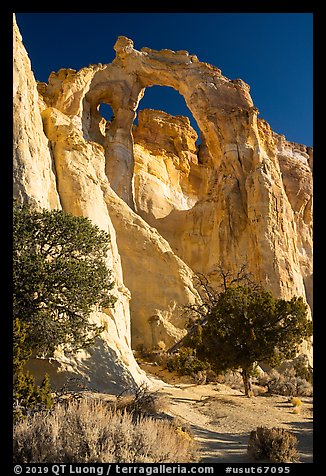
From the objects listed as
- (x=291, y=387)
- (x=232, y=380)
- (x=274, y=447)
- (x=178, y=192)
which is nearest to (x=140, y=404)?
(x=274, y=447)

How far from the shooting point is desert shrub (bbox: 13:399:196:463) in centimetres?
546

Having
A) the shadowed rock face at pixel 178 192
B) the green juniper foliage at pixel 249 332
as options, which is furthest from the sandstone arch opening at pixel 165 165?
the green juniper foliage at pixel 249 332

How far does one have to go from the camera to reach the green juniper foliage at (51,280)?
9477 millimetres

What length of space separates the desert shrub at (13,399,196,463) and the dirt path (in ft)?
4.16

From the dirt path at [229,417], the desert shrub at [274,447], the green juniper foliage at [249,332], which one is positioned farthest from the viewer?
the green juniper foliage at [249,332]

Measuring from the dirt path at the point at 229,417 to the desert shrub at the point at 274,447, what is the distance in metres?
0.22

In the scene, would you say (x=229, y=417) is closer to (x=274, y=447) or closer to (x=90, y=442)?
(x=274, y=447)

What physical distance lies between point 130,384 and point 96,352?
53.5 inches

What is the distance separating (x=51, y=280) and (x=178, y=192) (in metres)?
36.0

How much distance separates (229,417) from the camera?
11719 mm

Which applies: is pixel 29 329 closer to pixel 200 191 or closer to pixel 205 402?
pixel 205 402

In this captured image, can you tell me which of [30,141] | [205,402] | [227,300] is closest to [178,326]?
[227,300]

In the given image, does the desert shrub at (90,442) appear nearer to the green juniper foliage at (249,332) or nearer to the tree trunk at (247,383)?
the green juniper foliage at (249,332)
